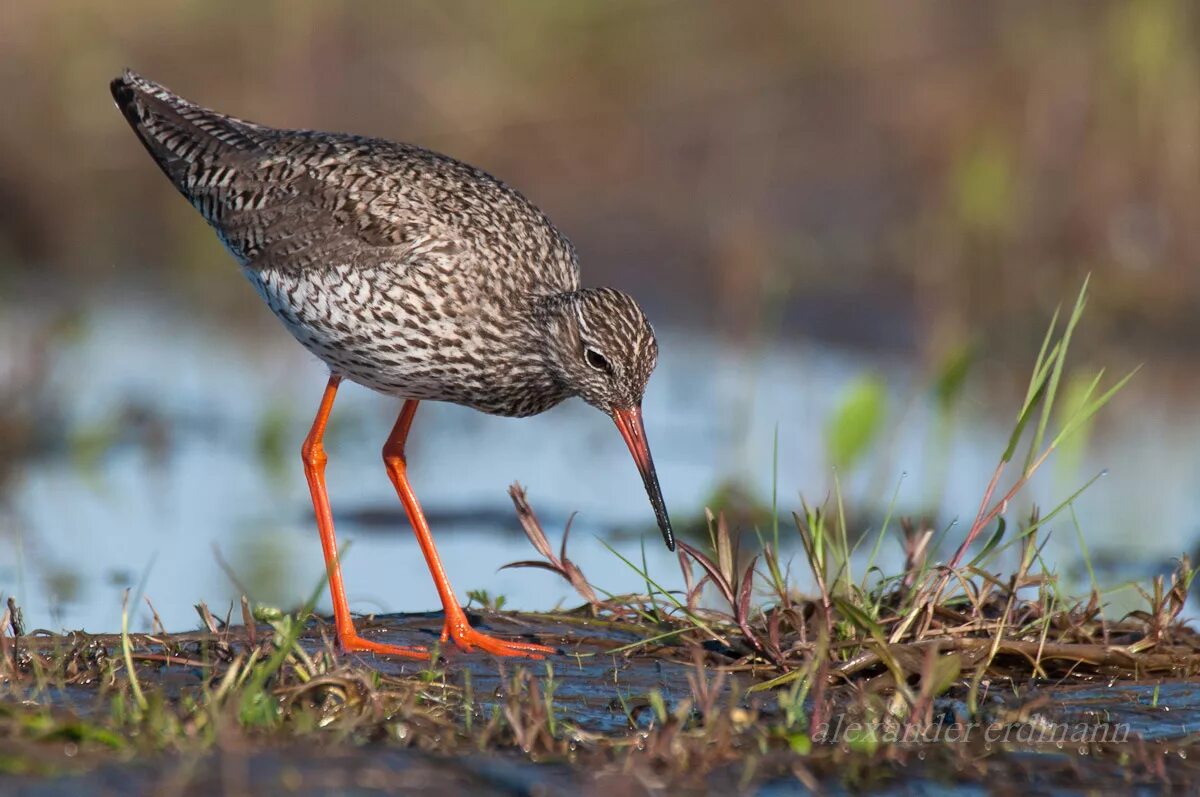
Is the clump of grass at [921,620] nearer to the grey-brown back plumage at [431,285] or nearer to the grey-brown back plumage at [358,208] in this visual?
the grey-brown back plumage at [431,285]

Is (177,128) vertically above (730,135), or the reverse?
(730,135)

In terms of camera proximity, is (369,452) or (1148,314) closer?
(369,452)

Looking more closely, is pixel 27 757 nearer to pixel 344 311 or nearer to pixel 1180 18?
pixel 344 311

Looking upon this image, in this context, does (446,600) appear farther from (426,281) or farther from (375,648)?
(426,281)

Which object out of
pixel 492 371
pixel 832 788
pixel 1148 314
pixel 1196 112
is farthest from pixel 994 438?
pixel 832 788

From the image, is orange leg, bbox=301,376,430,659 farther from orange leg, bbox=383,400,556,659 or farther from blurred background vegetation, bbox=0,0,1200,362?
blurred background vegetation, bbox=0,0,1200,362

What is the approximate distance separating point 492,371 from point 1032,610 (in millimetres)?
2191

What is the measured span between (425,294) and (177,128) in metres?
1.95

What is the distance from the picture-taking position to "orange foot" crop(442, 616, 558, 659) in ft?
19.1

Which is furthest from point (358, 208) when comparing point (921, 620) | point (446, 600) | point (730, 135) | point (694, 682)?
point (730, 135)

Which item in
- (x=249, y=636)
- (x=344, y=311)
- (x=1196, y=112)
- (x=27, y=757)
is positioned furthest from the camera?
(x=1196, y=112)

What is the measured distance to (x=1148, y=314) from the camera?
12141mm

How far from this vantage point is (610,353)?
6363mm

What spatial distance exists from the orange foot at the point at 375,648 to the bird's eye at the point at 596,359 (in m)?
1.28
